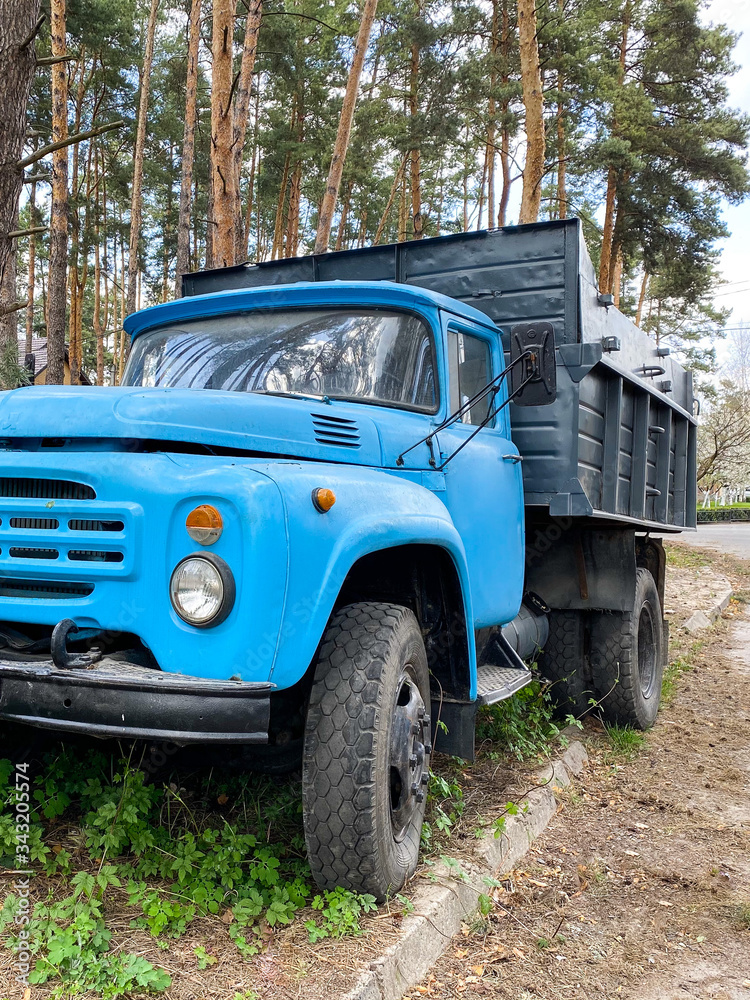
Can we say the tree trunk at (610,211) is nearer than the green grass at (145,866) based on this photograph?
No

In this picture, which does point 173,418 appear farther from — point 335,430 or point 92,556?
point 335,430

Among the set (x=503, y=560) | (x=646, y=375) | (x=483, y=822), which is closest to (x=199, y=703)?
(x=483, y=822)

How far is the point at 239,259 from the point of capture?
11.7 metres

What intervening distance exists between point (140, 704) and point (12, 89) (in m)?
4.09

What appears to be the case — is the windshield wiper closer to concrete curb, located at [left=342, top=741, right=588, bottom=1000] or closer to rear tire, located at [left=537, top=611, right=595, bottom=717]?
concrete curb, located at [left=342, top=741, right=588, bottom=1000]

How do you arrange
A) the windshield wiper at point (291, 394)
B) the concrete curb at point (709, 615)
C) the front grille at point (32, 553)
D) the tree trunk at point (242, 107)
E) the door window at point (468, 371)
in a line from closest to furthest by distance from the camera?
1. the front grille at point (32, 553)
2. the windshield wiper at point (291, 394)
3. the door window at point (468, 371)
4. the concrete curb at point (709, 615)
5. the tree trunk at point (242, 107)

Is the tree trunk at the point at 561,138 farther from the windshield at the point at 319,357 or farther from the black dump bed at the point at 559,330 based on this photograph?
the windshield at the point at 319,357

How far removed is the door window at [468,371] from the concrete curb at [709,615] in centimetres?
663

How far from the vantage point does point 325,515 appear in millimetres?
2680

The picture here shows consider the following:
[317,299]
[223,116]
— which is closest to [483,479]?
[317,299]

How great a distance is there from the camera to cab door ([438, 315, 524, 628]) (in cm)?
402

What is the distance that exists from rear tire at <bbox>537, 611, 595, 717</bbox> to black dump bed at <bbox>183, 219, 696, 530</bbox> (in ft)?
2.54

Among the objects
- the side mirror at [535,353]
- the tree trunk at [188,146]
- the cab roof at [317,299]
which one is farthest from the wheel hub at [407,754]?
the tree trunk at [188,146]

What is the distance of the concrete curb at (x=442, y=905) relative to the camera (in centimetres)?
262
